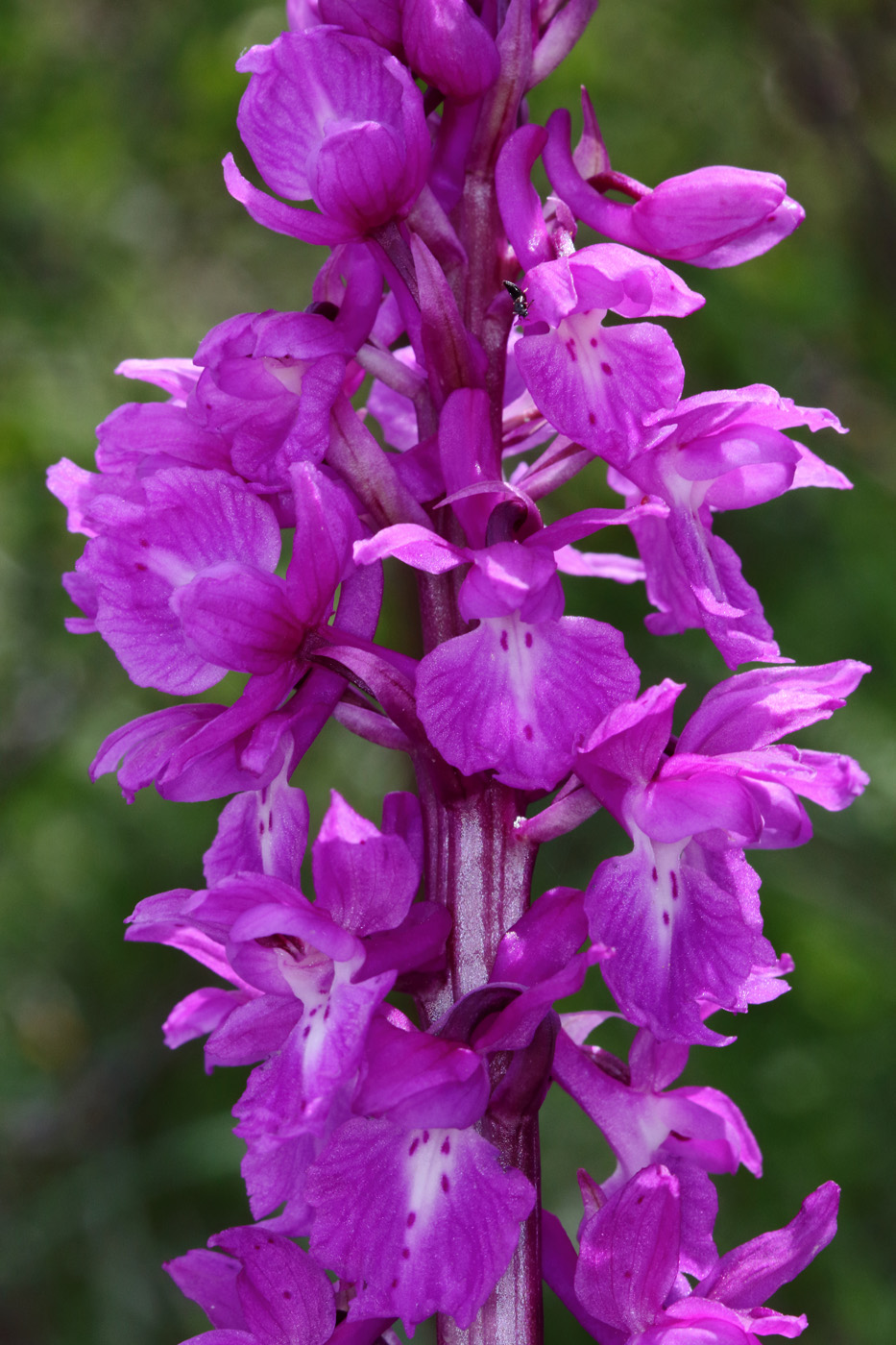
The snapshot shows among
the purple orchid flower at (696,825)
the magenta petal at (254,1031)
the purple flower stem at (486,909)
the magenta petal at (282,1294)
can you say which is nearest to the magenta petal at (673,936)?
the purple orchid flower at (696,825)

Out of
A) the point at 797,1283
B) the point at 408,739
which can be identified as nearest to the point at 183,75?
the point at 408,739

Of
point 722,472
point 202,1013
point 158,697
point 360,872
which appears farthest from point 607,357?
point 158,697

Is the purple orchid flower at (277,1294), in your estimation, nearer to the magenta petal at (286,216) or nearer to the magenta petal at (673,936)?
the magenta petal at (673,936)

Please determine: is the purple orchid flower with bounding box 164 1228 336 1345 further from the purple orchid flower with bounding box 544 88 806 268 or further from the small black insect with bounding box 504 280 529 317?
the purple orchid flower with bounding box 544 88 806 268

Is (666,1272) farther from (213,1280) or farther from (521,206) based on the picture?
(521,206)

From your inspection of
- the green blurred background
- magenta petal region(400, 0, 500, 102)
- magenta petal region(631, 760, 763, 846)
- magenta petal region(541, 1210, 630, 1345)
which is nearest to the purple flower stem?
magenta petal region(541, 1210, 630, 1345)

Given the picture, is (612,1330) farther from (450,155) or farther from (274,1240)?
(450,155)
